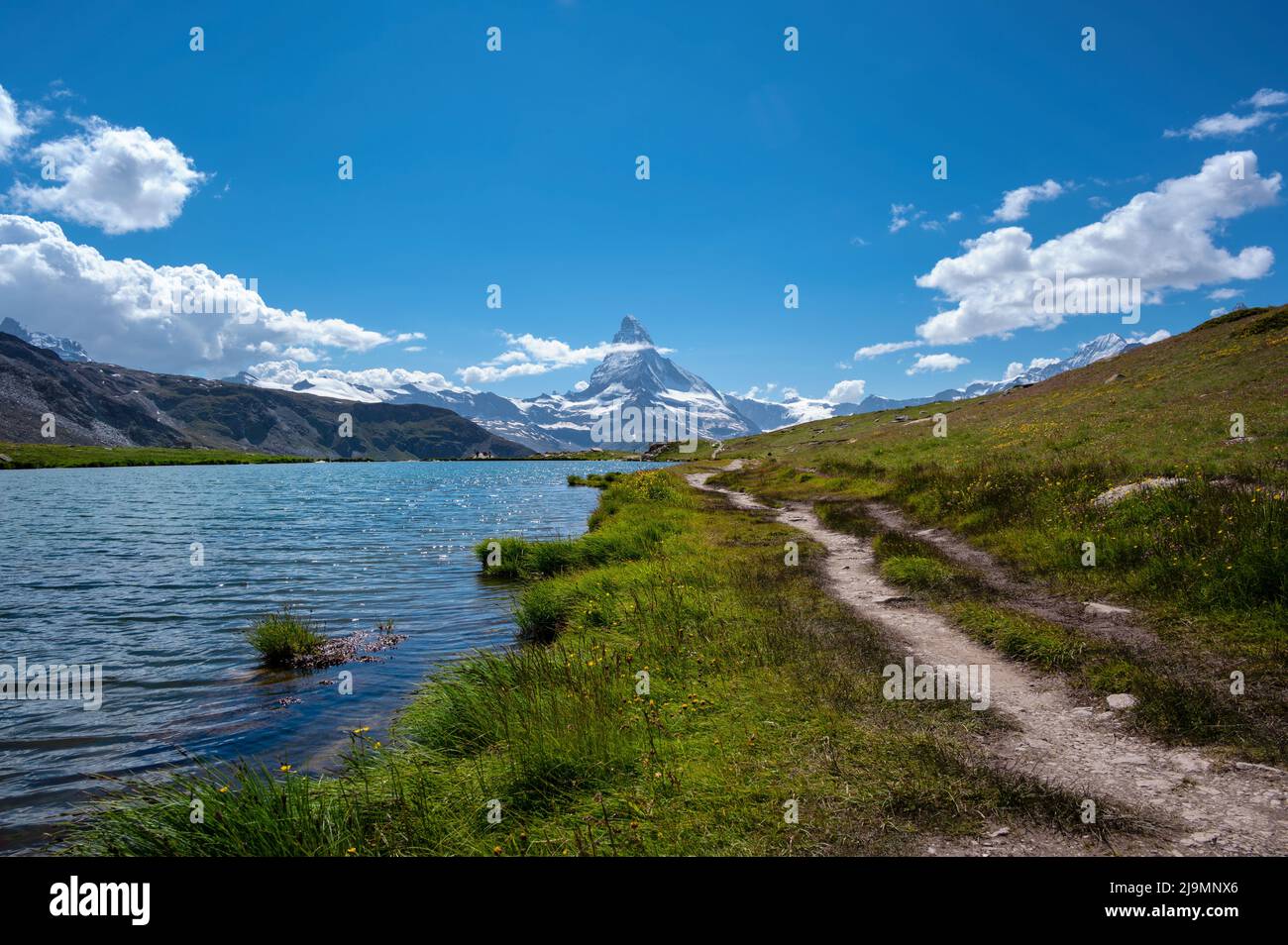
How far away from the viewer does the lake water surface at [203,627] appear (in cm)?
1098

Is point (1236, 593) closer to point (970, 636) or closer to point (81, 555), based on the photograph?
point (970, 636)

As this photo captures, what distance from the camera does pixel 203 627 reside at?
745 inches

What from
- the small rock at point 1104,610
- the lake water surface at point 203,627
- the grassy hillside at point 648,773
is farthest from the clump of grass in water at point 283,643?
the small rock at point 1104,610

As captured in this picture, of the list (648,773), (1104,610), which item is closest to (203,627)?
(648,773)

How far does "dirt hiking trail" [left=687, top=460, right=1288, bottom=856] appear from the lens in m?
5.39

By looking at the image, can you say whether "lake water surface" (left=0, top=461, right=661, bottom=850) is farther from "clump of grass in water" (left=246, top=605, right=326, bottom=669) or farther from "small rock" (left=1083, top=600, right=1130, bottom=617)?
"small rock" (left=1083, top=600, right=1130, bottom=617)

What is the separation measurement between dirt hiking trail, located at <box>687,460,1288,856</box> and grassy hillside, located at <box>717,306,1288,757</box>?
2.25 ft

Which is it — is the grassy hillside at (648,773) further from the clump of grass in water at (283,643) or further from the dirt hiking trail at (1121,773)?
the clump of grass in water at (283,643)

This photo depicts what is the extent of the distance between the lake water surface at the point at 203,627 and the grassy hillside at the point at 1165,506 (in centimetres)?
1388

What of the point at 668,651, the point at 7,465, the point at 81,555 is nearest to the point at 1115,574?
the point at 668,651

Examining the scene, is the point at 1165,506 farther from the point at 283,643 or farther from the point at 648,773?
the point at 283,643

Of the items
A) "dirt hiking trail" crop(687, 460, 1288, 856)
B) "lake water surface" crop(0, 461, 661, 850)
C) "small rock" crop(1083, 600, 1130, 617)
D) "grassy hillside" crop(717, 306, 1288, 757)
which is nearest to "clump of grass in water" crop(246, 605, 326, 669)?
"lake water surface" crop(0, 461, 661, 850)

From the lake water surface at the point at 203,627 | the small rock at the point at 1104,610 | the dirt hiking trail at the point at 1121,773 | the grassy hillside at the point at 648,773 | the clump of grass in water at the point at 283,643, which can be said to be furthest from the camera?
the clump of grass in water at the point at 283,643
